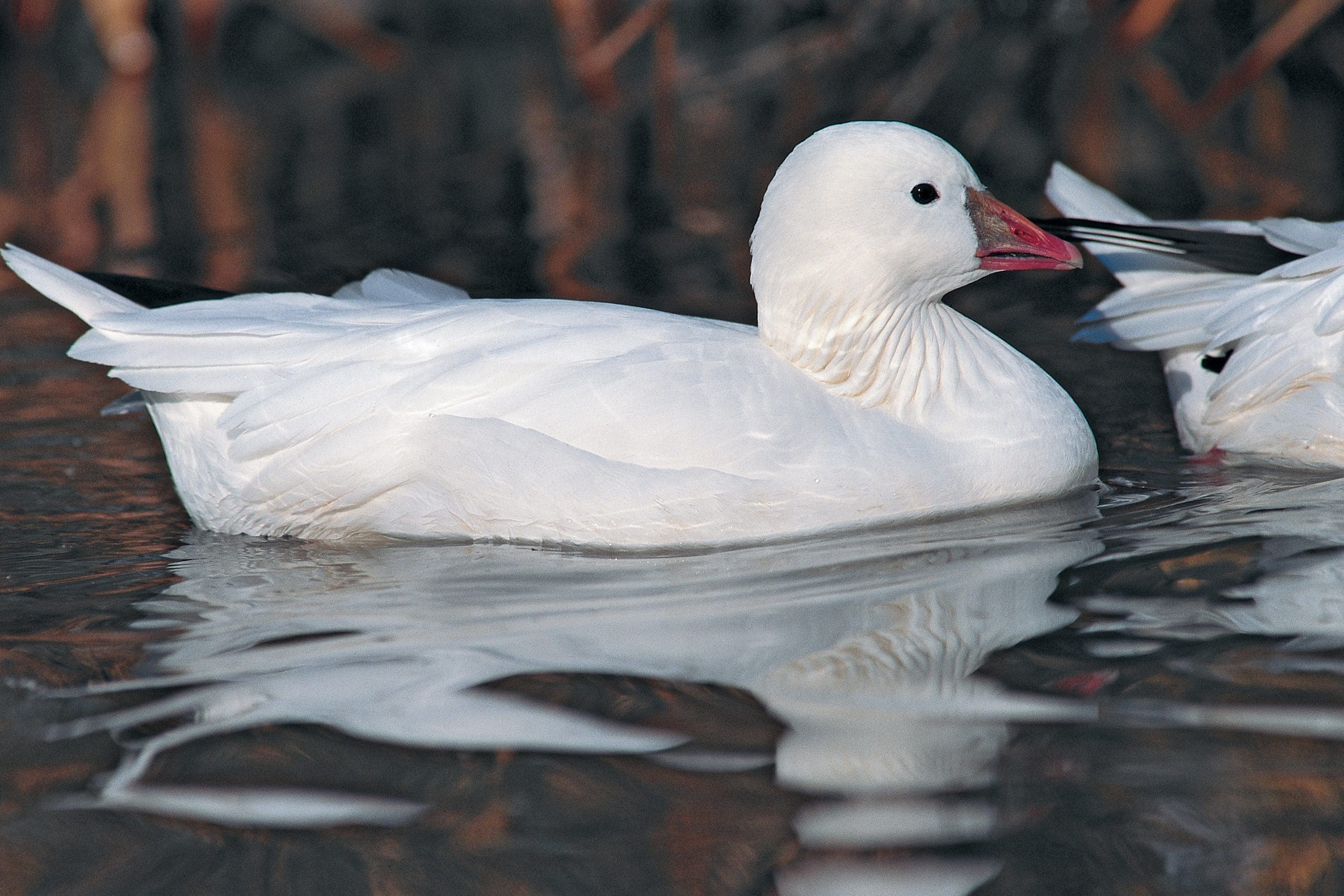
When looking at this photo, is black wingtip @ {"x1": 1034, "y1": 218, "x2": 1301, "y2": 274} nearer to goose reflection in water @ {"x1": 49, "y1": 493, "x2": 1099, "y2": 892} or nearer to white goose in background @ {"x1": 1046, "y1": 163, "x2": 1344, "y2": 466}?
white goose in background @ {"x1": 1046, "y1": 163, "x2": 1344, "y2": 466}

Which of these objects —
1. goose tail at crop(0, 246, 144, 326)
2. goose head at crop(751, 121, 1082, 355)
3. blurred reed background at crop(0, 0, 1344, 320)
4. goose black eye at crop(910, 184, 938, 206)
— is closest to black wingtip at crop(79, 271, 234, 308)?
goose tail at crop(0, 246, 144, 326)

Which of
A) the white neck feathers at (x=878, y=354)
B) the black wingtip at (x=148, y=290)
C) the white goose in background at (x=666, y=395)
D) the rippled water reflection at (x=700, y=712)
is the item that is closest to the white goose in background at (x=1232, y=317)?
the rippled water reflection at (x=700, y=712)

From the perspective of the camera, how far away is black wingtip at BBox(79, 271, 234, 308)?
15.8 feet

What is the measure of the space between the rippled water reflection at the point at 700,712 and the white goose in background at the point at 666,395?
123 millimetres

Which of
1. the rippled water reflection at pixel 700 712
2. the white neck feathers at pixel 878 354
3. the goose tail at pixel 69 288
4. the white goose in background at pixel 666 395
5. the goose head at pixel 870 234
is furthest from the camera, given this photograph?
the goose tail at pixel 69 288

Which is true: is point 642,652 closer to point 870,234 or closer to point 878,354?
point 878,354

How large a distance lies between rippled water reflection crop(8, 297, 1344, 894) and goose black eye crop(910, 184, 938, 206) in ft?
2.82

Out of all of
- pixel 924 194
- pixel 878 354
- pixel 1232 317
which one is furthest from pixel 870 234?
pixel 1232 317

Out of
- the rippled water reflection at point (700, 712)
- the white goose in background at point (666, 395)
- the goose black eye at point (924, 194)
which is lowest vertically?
the rippled water reflection at point (700, 712)

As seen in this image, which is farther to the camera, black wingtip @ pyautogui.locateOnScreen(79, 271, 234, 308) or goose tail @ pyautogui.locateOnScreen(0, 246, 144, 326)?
black wingtip @ pyautogui.locateOnScreen(79, 271, 234, 308)

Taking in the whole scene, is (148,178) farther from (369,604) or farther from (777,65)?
(369,604)

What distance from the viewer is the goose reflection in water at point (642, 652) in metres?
2.90

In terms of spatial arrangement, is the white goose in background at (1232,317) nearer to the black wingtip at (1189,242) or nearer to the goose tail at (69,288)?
the black wingtip at (1189,242)

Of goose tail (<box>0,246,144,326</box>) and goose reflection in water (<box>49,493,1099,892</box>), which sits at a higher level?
goose tail (<box>0,246,144,326</box>)
